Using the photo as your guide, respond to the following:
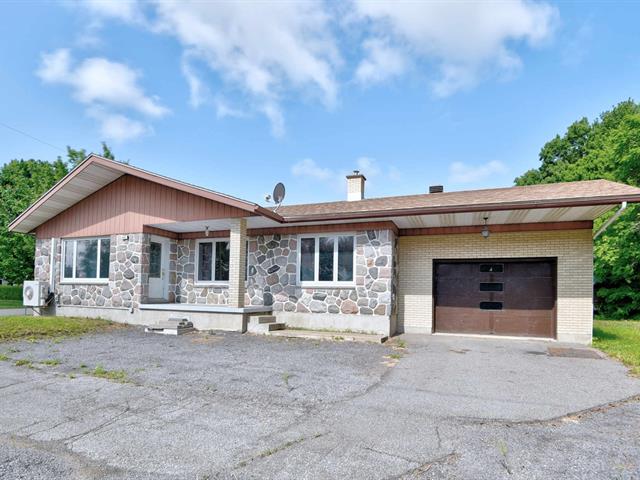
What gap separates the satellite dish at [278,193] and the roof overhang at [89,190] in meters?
1.11

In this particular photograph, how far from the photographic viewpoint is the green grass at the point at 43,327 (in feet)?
30.1

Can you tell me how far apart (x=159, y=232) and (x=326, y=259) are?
5.54 meters

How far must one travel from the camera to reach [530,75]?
12688 mm

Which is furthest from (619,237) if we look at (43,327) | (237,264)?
(43,327)

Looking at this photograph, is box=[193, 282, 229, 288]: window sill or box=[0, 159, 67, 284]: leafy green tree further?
box=[0, 159, 67, 284]: leafy green tree

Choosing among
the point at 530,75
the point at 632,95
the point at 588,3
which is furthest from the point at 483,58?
the point at 632,95

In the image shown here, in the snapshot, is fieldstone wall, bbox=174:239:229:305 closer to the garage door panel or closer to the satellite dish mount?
the satellite dish mount

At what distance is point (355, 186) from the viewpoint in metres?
14.6

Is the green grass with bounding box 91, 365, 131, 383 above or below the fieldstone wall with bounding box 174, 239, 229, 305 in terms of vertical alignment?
below

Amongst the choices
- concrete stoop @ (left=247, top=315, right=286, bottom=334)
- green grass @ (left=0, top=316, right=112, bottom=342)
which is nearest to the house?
concrete stoop @ (left=247, top=315, right=286, bottom=334)

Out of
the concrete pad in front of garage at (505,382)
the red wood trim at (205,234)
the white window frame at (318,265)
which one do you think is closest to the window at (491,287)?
the concrete pad in front of garage at (505,382)

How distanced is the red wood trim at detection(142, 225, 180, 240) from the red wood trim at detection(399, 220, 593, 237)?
7.48 m

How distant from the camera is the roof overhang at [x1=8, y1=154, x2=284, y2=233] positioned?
1026 centimetres

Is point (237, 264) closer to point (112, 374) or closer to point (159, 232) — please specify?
point (159, 232)
